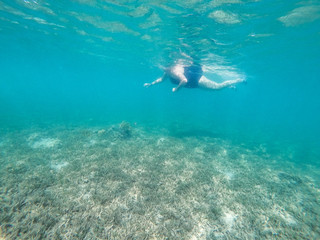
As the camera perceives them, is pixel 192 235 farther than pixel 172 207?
No

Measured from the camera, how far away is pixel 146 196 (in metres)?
5.30

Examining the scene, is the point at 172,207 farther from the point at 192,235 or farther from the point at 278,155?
the point at 278,155

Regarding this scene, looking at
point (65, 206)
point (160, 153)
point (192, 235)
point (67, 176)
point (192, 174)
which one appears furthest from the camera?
point (160, 153)

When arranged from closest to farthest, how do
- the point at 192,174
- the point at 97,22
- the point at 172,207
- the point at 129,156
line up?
the point at 172,207 < the point at 192,174 < the point at 129,156 < the point at 97,22

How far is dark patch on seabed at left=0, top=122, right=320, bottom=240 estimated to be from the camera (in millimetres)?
4086

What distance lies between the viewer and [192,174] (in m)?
7.16

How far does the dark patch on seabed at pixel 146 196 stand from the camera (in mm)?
4086

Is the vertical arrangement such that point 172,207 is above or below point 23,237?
below

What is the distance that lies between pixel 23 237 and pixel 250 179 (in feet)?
29.8

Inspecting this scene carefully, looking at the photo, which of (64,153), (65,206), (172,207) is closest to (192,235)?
(172,207)

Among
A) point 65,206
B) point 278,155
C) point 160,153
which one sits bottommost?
point 278,155

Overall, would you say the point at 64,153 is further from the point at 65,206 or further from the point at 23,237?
the point at 23,237

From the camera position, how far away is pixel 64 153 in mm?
8867

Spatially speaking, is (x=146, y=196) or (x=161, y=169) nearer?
(x=146, y=196)
